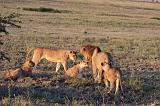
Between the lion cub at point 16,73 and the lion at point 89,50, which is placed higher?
the lion at point 89,50

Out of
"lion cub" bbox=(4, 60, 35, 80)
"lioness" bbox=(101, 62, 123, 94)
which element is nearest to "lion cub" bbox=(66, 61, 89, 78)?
"lion cub" bbox=(4, 60, 35, 80)

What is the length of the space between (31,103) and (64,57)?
22.5 feet

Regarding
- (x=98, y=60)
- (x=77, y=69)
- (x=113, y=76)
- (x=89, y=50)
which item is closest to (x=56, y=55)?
(x=77, y=69)

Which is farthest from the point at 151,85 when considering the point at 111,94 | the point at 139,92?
the point at 111,94

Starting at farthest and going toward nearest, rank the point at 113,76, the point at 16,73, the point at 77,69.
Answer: the point at 77,69
the point at 16,73
the point at 113,76

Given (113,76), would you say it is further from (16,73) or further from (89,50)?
(16,73)

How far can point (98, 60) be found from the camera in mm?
15734

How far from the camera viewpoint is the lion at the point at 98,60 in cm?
1551

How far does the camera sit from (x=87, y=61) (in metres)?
16.7

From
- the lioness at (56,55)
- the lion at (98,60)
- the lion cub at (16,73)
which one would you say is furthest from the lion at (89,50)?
the lion cub at (16,73)

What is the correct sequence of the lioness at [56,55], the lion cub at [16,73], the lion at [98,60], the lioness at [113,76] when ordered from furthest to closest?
the lioness at [56,55]
the lion at [98,60]
the lion cub at [16,73]
the lioness at [113,76]

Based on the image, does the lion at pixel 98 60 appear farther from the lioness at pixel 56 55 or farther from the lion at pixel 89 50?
the lioness at pixel 56 55

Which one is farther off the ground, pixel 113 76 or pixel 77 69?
pixel 113 76

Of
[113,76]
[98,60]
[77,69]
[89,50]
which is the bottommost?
[77,69]
